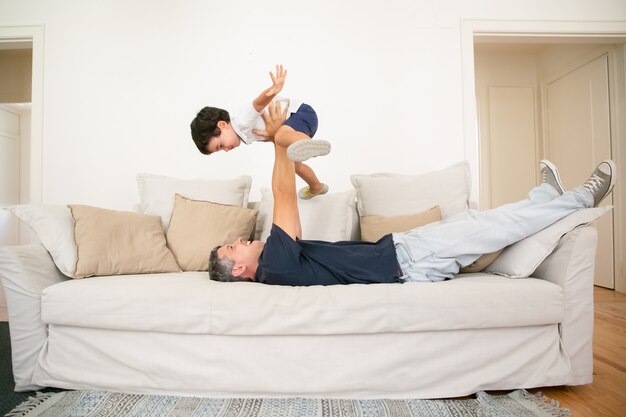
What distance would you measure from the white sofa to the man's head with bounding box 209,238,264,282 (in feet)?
0.58

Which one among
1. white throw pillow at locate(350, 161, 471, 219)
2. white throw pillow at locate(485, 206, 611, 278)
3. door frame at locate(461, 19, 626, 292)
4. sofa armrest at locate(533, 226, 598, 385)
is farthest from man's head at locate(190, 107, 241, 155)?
door frame at locate(461, 19, 626, 292)

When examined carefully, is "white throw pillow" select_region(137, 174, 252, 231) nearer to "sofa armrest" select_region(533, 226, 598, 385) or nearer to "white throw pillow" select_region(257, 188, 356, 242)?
"white throw pillow" select_region(257, 188, 356, 242)

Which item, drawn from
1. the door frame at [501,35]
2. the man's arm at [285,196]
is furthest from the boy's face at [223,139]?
the door frame at [501,35]

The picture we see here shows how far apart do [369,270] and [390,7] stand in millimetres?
2374

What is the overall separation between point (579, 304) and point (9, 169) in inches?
282

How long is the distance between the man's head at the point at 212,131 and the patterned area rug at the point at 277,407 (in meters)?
1.29

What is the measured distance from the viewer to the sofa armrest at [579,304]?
5.39ft

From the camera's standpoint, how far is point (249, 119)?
2.27 metres

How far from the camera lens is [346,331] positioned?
5.14ft

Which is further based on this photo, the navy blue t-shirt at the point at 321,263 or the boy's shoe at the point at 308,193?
the boy's shoe at the point at 308,193

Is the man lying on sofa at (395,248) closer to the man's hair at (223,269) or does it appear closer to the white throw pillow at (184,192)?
the man's hair at (223,269)

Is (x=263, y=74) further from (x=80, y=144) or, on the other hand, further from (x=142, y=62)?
(x=80, y=144)

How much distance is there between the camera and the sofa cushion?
5.15 feet

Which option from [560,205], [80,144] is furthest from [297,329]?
[80,144]
